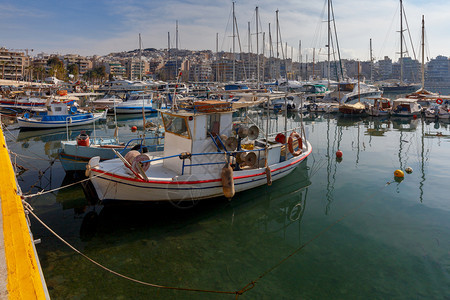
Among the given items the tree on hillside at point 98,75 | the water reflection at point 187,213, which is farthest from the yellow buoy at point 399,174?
the tree on hillside at point 98,75

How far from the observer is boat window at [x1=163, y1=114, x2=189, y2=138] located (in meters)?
10.1

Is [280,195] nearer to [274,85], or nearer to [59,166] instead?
[59,166]

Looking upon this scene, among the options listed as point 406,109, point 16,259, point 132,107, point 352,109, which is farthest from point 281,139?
point 132,107

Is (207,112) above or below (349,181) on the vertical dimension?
above

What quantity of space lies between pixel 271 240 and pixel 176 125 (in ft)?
16.1

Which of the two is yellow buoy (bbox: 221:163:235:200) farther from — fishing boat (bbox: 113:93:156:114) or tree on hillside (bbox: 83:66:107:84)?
tree on hillside (bbox: 83:66:107:84)

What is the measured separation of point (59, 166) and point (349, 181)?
14.1m

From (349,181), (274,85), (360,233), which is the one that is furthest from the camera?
(274,85)

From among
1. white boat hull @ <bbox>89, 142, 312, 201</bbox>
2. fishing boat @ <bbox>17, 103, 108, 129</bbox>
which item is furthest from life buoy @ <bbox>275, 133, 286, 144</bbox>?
fishing boat @ <bbox>17, 103, 108, 129</bbox>

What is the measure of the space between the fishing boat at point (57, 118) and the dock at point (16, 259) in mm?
22279

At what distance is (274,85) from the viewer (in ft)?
210

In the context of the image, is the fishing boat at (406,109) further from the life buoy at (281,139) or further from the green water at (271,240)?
the life buoy at (281,139)

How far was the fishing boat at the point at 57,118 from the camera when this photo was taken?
Answer: 26703mm

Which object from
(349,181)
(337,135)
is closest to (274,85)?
(337,135)
